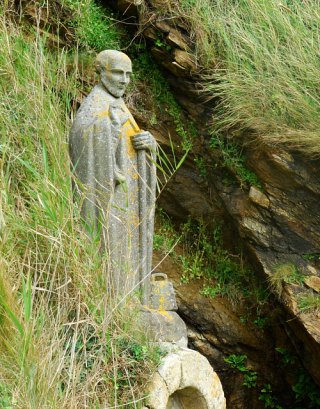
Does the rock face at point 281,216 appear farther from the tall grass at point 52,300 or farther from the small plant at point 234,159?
the tall grass at point 52,300

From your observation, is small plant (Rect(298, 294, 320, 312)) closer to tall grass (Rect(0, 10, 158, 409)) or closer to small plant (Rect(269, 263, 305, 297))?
small plant (Rect(269, 263, 305, 297))

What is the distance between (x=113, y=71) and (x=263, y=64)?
247 cm

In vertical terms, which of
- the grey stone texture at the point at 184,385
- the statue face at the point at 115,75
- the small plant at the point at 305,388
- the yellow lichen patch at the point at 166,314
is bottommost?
the small plant at the point at 305,388

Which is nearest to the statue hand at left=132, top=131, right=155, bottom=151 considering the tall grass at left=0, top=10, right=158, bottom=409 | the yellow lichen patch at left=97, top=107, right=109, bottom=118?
the yellow lichen patch at left=97, top=107, right=109, bottom=118

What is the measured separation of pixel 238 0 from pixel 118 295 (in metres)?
4.16

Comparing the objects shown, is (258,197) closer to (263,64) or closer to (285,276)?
(285,276)

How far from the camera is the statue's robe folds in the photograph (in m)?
7.25

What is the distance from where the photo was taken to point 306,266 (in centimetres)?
895

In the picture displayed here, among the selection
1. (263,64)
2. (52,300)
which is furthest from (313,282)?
(52,300)

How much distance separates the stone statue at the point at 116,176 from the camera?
23.8 feet

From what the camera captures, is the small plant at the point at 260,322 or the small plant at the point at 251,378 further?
the small plant at the point at 260,322

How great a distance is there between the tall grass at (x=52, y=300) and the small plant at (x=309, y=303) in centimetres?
212

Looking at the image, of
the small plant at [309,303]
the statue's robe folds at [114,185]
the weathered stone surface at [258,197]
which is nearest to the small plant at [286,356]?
the small plant at [309,303]

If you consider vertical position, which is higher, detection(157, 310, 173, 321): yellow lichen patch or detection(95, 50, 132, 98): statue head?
detection(95, 50, 132, 98): statue head
